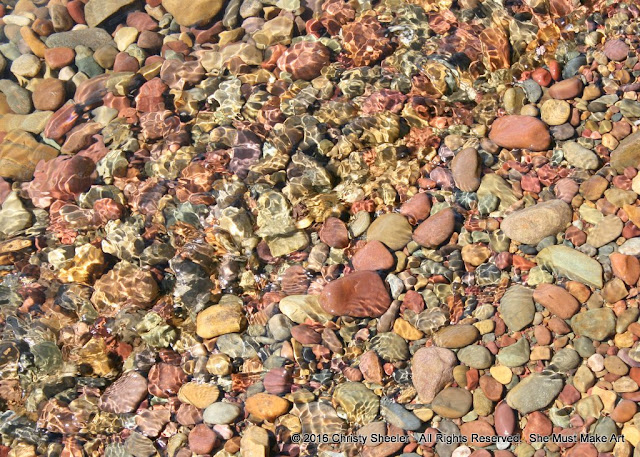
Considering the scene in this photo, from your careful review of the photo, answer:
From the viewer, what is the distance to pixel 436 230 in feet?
13.9

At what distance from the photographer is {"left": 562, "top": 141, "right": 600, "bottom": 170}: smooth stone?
4.25 m

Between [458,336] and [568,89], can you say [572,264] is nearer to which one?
[458,336]

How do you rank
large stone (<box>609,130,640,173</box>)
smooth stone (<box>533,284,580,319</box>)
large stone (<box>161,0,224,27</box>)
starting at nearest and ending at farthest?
smooth stone (<box>533,284,580,319</box>) < large stone (<box>609,130,640,173</box>) < large stone (<box>161,0,224,27</box>)

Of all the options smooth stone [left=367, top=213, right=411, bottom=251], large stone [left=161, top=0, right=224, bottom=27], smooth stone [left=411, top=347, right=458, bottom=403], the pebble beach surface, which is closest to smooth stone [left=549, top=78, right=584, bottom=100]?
the pebble beach surface

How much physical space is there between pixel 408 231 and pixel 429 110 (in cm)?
132

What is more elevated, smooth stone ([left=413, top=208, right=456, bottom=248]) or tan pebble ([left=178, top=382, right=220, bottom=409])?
smooth stone ([left=413, top=208, right=456, bottom=248])

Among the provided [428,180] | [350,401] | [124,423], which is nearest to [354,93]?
[428,180]

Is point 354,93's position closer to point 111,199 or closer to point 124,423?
point 111,199

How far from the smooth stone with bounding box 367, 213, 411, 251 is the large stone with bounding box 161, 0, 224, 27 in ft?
11.4

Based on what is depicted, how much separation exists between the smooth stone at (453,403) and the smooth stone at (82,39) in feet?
17.6

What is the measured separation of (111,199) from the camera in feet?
16.9

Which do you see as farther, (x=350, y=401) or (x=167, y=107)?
(x=167, y=107)

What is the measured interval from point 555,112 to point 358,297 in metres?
2.24

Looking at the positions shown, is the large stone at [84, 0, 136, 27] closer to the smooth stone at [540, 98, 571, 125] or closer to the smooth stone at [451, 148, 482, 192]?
the smooth stone at [451, 148, 482, 192]
